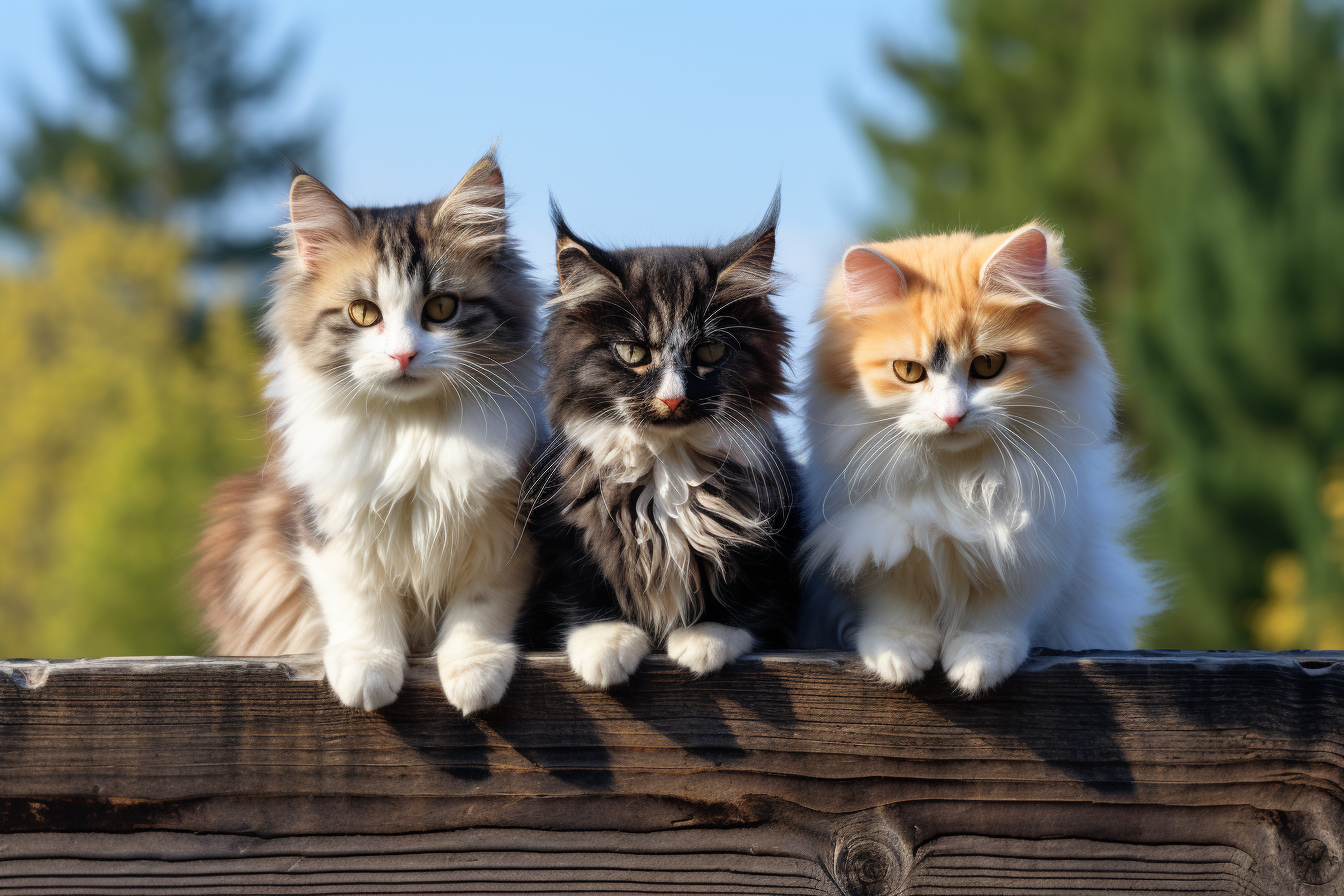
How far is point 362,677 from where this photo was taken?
1.26m

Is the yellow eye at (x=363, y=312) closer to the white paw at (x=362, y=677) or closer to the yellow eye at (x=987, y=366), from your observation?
the white paw at (x=362, y=677)

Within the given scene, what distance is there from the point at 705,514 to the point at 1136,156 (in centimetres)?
1303

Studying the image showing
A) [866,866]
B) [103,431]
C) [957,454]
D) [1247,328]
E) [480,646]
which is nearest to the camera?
[866,866]

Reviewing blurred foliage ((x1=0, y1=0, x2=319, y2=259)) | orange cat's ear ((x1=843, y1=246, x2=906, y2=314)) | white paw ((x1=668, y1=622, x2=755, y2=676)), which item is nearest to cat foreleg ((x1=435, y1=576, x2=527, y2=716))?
white paw ((x1=668, y1=622, x2=755, y2=676))

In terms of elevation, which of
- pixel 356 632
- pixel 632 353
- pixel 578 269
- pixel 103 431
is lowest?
pixel 103 431

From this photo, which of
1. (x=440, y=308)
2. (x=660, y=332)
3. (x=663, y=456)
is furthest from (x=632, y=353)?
(x=440, y=308)

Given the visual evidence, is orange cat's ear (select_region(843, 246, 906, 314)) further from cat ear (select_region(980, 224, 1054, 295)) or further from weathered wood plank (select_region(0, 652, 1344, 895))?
weathered wood plank (select_region(0, 652, 1344, 895))

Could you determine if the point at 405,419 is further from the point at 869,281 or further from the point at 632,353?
the point at 869,281

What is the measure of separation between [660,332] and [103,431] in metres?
12.4

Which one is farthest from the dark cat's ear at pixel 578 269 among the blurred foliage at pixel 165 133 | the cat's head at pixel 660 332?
the blurred foliage at pixel 165 133

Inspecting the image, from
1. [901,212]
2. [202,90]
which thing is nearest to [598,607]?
[901,212]

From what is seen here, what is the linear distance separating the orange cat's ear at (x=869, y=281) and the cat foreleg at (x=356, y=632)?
0.84 metres

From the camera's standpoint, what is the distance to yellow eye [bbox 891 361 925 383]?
153 cm

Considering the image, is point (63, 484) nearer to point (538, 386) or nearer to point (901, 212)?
point (901, 212)
